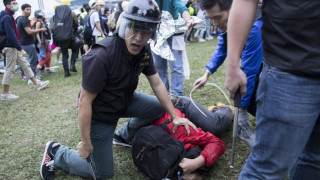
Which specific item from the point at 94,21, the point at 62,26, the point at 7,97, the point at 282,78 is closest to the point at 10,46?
the point at 7,97

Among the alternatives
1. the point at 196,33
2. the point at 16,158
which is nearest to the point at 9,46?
the point at 16,158

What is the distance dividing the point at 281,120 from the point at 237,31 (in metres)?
0.44

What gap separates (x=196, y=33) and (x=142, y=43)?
1095cm

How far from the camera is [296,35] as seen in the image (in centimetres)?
108

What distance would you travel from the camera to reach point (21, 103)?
5.01 meters

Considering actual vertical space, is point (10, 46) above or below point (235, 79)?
below

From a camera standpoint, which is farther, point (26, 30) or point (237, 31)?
point (26, 30)

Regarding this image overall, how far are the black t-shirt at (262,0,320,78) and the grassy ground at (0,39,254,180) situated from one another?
60.6 inches

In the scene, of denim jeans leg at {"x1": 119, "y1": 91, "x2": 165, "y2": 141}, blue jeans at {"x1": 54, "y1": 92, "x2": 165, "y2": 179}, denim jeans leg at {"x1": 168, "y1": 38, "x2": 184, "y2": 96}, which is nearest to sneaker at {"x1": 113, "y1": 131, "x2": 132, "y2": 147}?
denim jeans leg at {"x1": 119, "y1": 91, "x2": 165, "y2": 141}

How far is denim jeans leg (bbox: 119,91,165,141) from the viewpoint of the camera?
8.61 feet

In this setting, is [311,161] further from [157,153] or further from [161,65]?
[161,65]

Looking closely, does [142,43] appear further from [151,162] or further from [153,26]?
[151,162]

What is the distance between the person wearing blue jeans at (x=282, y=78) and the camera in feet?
3.52

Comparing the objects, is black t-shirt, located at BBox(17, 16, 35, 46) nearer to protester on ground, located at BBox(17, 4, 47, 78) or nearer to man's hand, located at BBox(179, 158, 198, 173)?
protester on ground, located at BBox(17, 4, 47, 78)
